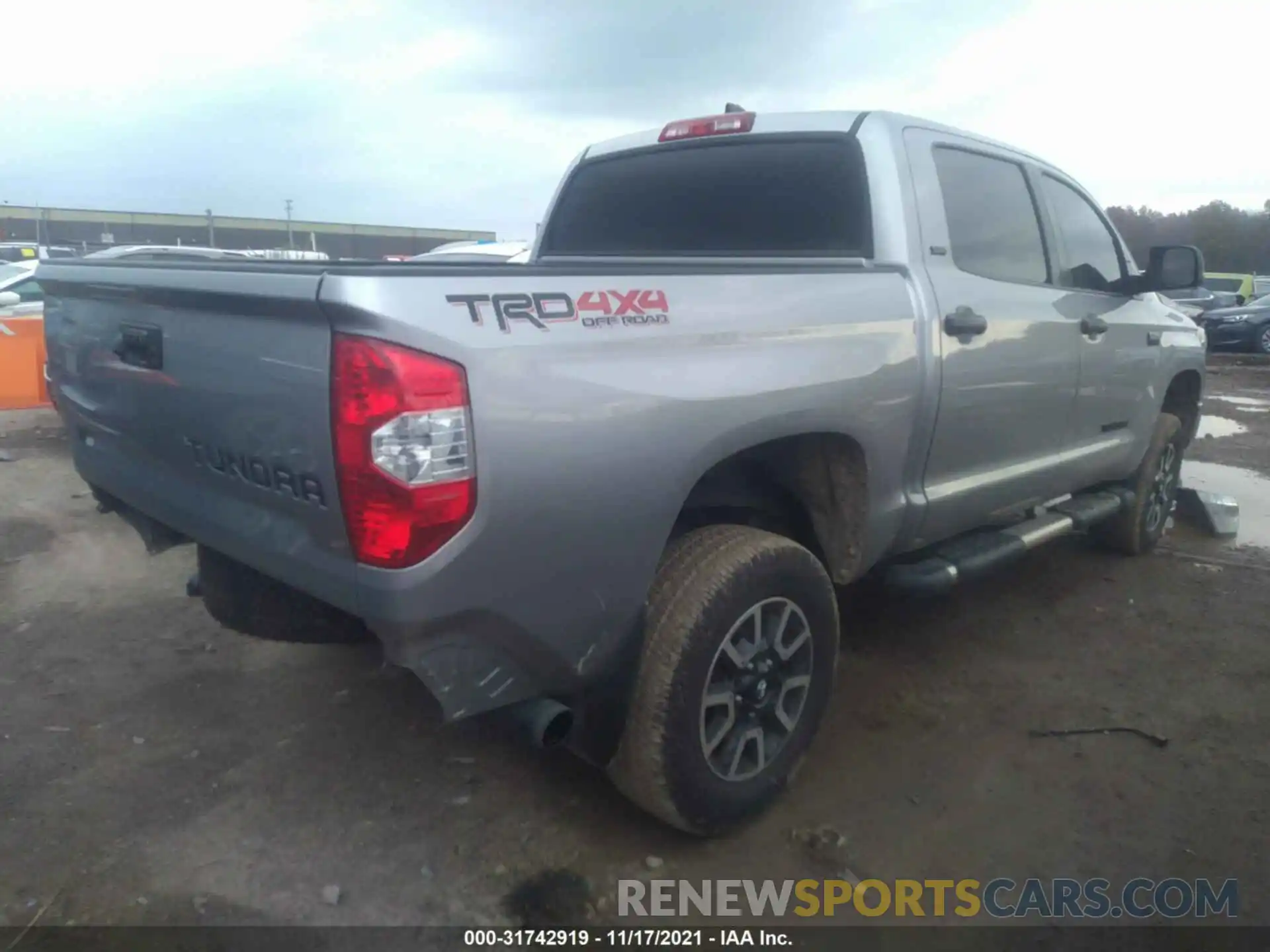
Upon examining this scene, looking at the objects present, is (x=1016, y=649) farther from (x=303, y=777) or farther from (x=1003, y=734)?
(x=303, y=777)

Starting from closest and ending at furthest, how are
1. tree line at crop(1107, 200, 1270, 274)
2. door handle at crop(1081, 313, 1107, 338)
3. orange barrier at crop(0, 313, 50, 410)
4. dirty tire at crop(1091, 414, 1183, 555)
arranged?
1. door handle at crop(1081, 313, 1107, 338)
2. dirty tire at crop(1091, 414, 1183, 555)
3. orange barrier at crop(0, 313, 50, 410)
4. tree line at crop(1107, 200, 1270, 274)

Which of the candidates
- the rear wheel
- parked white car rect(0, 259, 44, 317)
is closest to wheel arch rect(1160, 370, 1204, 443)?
parked white car rect(0, 259, 44, 317)

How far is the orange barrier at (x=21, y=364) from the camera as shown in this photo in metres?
8.98

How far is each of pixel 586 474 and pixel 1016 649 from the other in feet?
9.14

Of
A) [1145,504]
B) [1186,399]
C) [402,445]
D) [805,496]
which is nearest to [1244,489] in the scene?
[1186,399]

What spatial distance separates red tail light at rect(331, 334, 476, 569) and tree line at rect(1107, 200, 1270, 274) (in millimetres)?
46323

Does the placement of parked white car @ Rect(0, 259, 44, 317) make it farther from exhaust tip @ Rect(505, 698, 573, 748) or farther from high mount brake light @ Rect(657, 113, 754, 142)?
exhaust tip @ Rect(505, 698, 573, 748)

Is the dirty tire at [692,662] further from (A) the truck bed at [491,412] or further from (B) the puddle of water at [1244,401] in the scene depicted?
(B) the puddle of water at [1244,401]

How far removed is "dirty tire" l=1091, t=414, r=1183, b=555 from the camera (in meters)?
5.15

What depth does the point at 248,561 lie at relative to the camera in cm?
240

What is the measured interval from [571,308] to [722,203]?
5.92ft

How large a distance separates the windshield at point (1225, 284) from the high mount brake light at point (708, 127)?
89.5 ft

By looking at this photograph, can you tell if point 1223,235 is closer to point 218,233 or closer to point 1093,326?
point 218,233

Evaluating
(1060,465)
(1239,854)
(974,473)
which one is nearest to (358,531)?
(974,473)
